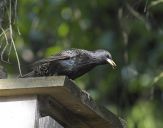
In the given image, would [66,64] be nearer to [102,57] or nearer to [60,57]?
[60,57]

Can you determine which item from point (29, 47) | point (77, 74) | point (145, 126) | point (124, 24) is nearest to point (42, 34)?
Result: point (29, 47)

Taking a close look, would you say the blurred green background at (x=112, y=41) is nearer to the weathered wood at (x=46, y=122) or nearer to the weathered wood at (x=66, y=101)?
the weathered wood at (x=66, y=101)

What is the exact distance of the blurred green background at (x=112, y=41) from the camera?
7820 millimetres

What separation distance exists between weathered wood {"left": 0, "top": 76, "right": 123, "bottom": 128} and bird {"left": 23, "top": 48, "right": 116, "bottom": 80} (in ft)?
0.67

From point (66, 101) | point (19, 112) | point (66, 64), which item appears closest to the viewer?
point (19, 112)

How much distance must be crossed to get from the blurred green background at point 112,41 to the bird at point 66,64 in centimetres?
203

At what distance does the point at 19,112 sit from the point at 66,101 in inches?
11.3

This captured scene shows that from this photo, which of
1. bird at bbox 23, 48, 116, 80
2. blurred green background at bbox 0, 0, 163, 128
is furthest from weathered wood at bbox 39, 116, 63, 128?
blurred green background at bbox 0, 0, 163, 128

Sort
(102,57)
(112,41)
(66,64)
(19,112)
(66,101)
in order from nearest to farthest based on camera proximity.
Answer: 1. (19,112)
2. (66,101)
3. (66,64)
4. (102,57)
5. (112,41)

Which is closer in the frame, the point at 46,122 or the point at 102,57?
the point at 46,122

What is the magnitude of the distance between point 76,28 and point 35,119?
358cm

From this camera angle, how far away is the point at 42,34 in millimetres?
8719

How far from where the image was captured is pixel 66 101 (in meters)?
5.05

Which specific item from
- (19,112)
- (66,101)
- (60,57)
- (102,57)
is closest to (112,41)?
(102,57)
